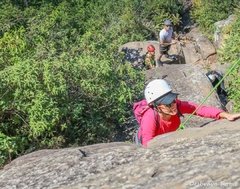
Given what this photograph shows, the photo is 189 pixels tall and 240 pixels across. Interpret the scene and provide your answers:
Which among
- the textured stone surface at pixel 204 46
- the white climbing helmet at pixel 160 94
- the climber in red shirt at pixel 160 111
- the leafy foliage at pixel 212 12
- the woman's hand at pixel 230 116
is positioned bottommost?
the woman's hand at pixel 230 116

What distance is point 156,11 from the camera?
1049 inches

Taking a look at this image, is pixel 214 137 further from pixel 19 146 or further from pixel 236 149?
pixel 19 146

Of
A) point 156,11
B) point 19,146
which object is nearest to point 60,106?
point 19,146

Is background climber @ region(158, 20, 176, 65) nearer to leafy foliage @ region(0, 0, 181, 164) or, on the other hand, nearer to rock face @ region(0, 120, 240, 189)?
Answer: leafy foliage @ region(0, 0, 181, 164)

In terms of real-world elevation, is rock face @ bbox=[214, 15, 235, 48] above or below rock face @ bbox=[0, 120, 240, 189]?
above

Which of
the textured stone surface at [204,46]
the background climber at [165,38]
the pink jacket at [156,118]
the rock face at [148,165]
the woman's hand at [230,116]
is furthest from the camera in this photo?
the textured stone surface at [204,46]

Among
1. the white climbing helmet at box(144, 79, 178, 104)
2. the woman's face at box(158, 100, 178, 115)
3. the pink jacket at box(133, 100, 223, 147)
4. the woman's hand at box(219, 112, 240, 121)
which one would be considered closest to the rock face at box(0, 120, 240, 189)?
the woman's hand at box(219, 112, 240, 121)

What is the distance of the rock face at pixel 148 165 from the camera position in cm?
439

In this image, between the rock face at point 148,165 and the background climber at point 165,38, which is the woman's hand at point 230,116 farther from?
the background climber at point 165,38

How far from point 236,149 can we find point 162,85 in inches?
61.9

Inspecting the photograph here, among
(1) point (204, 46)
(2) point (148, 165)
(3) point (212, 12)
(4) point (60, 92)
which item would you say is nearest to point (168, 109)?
(2) point (148, 165)

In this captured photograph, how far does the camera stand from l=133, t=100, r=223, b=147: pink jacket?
5965 millimetres

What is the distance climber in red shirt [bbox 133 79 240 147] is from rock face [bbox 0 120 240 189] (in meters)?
0.21

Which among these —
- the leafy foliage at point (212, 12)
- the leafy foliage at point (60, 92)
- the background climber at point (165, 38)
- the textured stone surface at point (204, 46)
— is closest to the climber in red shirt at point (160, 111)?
the leafy foliage at point (60, 92)
